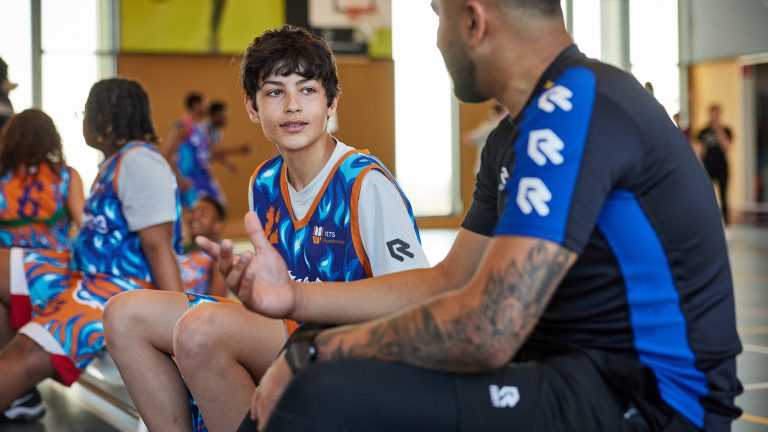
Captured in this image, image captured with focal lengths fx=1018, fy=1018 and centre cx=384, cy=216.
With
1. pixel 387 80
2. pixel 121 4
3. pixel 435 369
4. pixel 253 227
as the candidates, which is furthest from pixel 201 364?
pixel 387 80

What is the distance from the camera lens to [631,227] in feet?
5.03

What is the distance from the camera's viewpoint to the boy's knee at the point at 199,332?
2.12 meters

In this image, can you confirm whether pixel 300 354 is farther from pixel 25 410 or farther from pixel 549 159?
pixel 25 410

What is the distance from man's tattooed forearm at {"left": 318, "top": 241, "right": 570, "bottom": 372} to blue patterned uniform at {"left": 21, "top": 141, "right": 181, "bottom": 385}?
217 centimetres

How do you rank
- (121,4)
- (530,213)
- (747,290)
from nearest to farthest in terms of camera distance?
1. (530,213)
2. (747,290)
3. (121,4)

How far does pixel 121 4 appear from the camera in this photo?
43.8 ft

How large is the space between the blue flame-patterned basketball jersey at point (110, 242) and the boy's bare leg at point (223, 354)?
55.3 inches

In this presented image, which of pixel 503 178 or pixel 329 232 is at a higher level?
pixel 503 178

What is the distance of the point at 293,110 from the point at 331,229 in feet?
1.18

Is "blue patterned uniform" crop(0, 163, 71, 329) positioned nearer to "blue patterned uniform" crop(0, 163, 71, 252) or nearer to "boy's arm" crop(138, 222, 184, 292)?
"blue patterned uniform" crop(0, 163, 71, 252)

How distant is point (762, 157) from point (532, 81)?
51.6 ft

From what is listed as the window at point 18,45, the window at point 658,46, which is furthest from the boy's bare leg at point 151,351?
the window at point 658,46

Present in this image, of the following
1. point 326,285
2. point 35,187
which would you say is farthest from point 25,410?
point 326,285

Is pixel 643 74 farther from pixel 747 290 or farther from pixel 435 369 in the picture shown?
pixel 435 369
